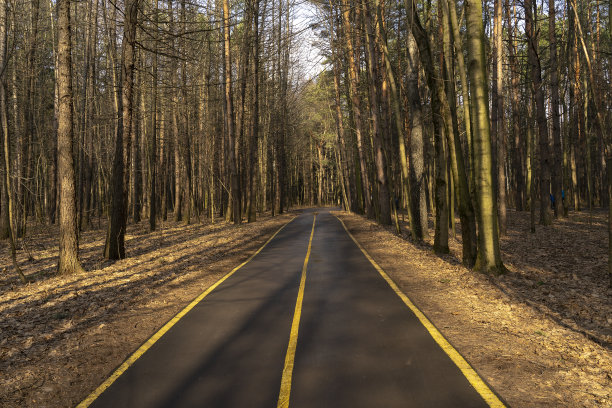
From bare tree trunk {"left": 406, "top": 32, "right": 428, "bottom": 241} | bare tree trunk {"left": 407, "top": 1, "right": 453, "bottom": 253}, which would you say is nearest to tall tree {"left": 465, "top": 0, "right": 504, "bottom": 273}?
bare tree trunk {"left": 407, "top": 1, "right": 453, "bottom": 253}

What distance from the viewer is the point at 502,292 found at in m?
9.10

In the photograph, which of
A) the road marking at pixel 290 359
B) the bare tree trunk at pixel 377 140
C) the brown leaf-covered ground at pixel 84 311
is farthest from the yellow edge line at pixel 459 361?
the bare tree trunk at pixel 377 140

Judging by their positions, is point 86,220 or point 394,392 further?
point 86,220

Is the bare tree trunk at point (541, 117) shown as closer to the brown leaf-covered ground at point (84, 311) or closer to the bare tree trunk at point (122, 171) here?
the brown leaf-covered ground at point (84, 311)

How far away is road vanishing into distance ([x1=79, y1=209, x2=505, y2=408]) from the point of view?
4.51 meters

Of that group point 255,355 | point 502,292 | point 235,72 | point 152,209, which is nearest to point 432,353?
point 255,355

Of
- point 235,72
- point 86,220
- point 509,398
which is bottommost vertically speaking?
point 509,398

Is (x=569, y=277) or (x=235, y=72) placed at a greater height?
(x=235, y=72)

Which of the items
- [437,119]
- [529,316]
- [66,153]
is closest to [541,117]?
[437,119]

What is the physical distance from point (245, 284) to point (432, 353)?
5.58 metres

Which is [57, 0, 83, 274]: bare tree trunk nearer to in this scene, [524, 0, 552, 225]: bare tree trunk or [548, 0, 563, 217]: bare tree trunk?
[524, 0, 552, 225]: bare tree trunk

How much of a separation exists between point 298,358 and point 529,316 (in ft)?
14.7

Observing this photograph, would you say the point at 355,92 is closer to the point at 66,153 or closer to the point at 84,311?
the point at 66,153

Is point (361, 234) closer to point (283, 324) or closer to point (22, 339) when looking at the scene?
point (283, 324)
